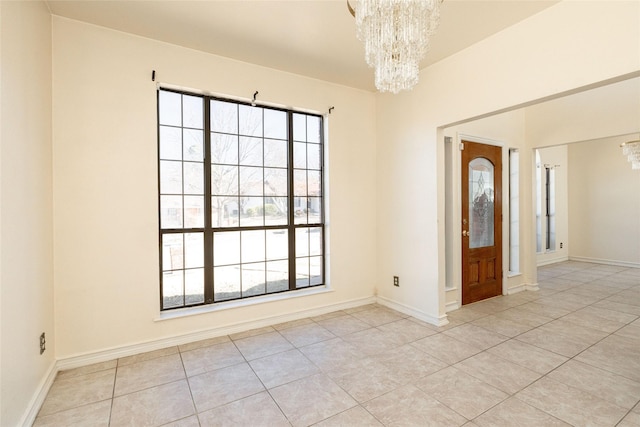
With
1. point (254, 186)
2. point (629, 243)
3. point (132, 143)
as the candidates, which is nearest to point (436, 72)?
point (254, 186)

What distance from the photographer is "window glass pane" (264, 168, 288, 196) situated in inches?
138

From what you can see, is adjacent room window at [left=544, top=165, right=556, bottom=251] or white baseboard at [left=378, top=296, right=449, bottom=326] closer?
white baseboard at [left=378, top=296, right=449, bottom=326]

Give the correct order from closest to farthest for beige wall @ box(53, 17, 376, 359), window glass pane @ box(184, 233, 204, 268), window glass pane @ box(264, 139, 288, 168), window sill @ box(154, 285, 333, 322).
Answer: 1. beige wall @ box(53, 17, 376, 359)
2. window sill @ box(154, 285, 333, 322)
3. window glass pane @ box(184, 233, 204, 268)
4. window glass pane @ box(264, 139, 288, 168)

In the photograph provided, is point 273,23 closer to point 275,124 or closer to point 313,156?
point 275,124

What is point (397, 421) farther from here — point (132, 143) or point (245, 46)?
point (245, 46)

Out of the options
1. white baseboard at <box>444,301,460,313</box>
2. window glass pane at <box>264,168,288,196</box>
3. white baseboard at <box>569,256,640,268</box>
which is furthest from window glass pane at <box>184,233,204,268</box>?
white baseboard at <box>569,256,640,268</box>

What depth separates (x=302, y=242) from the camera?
12.4ft

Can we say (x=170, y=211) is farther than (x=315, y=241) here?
No

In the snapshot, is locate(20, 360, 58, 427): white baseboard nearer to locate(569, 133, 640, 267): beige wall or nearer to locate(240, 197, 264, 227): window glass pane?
locate(240, 197, 264, 227): window glass pane

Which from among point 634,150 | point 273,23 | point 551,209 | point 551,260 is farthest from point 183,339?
point 551,209

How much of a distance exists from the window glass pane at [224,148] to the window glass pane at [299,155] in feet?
2.38

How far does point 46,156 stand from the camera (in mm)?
2338

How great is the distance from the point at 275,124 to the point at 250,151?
→ 474 mm

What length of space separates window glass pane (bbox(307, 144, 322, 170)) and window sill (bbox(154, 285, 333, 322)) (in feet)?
5.19
